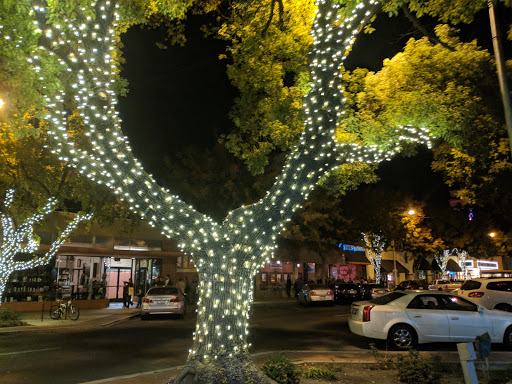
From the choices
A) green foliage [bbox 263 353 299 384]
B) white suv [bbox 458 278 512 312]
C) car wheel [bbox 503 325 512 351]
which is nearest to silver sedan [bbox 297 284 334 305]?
white suv [bbox 458 278 512 312]

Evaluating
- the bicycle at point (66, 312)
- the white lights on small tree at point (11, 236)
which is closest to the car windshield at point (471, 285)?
the bicycle at point (66, 312)

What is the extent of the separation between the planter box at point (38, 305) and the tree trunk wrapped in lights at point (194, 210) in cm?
1646

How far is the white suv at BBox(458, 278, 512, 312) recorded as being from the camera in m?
13.6

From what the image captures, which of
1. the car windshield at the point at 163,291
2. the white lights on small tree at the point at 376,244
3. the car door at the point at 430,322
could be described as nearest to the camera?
the car door at the point at 430,322

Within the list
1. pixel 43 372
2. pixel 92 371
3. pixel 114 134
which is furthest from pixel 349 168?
pixel 43 372

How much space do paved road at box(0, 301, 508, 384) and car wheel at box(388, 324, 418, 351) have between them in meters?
0.68

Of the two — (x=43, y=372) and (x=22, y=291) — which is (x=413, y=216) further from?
(x=43, y=372)

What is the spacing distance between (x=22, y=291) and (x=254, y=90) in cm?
1677

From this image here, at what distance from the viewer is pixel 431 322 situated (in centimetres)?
1012

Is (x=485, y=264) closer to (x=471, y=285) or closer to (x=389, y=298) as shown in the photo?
(x=471, y=285)

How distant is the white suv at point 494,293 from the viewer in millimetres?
13609

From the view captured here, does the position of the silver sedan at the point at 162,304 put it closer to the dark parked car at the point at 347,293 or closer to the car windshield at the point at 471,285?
the car windshield at the point at 471,285

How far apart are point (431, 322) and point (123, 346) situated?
7.88 metres

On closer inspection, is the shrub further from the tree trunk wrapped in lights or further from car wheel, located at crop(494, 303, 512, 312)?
car wheel, located at crop(494, 303, 512, 312)
